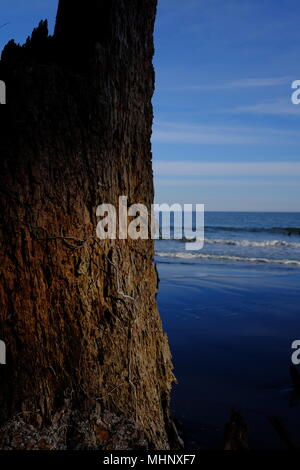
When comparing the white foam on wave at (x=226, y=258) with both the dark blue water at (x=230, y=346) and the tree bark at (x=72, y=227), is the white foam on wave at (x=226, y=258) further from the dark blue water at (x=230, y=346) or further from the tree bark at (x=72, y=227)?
the tree bark at (x=72, y=227)

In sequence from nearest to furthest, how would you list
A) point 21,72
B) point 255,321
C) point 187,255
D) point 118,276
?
point 21,72
point 118,276
point 255,321
point 187,255

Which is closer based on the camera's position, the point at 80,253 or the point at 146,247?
the point at 80,253

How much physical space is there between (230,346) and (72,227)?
14.2 ft

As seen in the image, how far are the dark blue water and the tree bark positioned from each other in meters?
1.55

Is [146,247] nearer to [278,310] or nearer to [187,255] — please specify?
[278,310]

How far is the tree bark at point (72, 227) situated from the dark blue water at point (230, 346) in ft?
5.07

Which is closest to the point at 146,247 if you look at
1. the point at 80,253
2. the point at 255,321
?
the point at 80,253

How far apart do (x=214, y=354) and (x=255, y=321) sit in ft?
6.71

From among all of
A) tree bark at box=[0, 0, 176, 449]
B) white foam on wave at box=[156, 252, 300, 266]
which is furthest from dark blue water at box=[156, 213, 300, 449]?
white foam on wave at box=[156, 252, 300, 266]

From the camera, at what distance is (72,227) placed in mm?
2506

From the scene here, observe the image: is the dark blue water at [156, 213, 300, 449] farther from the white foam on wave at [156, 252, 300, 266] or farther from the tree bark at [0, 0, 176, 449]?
the white foam on wave at [156, 252, 300, 266]

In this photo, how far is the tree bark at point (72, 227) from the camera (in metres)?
2.44

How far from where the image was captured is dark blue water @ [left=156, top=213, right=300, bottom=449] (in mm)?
4074

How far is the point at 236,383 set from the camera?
484 centimetres
